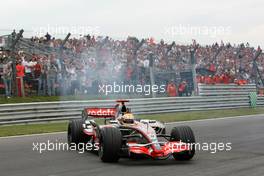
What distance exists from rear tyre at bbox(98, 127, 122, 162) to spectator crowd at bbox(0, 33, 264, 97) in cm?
953

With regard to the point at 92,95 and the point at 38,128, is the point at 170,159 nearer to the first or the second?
the point at 38,128

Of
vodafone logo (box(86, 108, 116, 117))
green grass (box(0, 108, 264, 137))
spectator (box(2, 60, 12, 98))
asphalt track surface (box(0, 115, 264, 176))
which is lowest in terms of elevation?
green grass (box(0, 108, 264, 137))

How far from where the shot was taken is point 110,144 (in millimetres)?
7551

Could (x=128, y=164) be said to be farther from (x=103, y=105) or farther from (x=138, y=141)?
(x=103, y=105)

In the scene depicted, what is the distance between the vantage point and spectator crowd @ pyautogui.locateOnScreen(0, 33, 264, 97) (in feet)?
57.0

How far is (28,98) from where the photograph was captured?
56.1ft

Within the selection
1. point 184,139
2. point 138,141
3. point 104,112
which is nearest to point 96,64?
point 104,112

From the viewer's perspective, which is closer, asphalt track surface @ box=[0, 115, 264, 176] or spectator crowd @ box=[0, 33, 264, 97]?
asphalt track surface @ box=[0, 115, 264, 176]

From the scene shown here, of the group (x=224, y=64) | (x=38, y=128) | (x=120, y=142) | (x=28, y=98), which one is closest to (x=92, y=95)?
(x=28, y=98)

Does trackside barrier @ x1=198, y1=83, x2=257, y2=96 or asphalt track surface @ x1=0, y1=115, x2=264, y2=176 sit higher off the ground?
trackside barrier @ x1=198, y1=83, x2=257, y2=96

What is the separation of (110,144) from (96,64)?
38.7ft

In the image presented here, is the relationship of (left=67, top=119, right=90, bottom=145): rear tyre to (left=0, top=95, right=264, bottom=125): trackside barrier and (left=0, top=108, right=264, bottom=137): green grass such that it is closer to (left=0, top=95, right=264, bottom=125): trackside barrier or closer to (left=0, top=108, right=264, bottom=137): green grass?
(left=0, top=108, right=264, bottom=137): green grass

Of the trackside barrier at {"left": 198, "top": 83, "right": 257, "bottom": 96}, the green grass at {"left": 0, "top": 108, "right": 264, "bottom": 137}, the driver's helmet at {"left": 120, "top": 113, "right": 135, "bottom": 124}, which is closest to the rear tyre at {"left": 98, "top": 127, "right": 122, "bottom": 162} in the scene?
the driver's helmet at {"left": 120, "top": 113, "right": 135, "bottom": 124}

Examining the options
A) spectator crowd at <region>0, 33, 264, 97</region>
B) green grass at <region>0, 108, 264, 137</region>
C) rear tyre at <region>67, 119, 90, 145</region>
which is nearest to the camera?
rear tyre at <region>67, 119, 90, 145</region>
